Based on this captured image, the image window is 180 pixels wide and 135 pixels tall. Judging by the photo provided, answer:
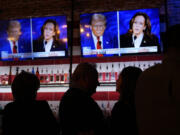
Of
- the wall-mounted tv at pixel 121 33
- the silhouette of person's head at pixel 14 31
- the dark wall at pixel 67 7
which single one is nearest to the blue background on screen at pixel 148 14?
the wall-mounted tv at pixel 121 33

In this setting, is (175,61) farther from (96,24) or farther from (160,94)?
(96,24)

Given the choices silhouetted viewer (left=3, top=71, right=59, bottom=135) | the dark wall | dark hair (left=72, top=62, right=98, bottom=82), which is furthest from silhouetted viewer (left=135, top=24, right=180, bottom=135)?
the dark wall

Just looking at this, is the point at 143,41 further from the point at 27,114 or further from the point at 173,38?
the point at 27,114

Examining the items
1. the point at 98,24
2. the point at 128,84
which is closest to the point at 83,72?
the point at 128,84

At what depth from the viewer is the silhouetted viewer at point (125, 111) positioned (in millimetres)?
1982

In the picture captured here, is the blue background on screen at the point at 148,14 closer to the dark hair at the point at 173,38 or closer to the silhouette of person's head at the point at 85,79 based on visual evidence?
the silhouette of person's head at the point at 85,79

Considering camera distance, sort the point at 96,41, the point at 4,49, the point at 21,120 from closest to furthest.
A: the point at 21,120
the point at 96,41
the point at 4,49

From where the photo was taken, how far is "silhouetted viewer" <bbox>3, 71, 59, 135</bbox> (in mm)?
1930

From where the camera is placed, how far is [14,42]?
15.1 ft

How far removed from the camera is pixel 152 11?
390 centimetres

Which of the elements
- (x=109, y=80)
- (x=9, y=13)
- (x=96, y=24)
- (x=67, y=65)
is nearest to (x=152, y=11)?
(x=96, y=24)

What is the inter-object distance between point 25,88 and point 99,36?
7.79 feet

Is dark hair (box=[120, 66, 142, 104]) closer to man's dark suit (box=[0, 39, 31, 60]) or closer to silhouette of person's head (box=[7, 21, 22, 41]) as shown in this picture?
man's dark suit (box=[0, 39, 31, 60])

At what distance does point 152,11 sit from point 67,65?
1.96 metres
